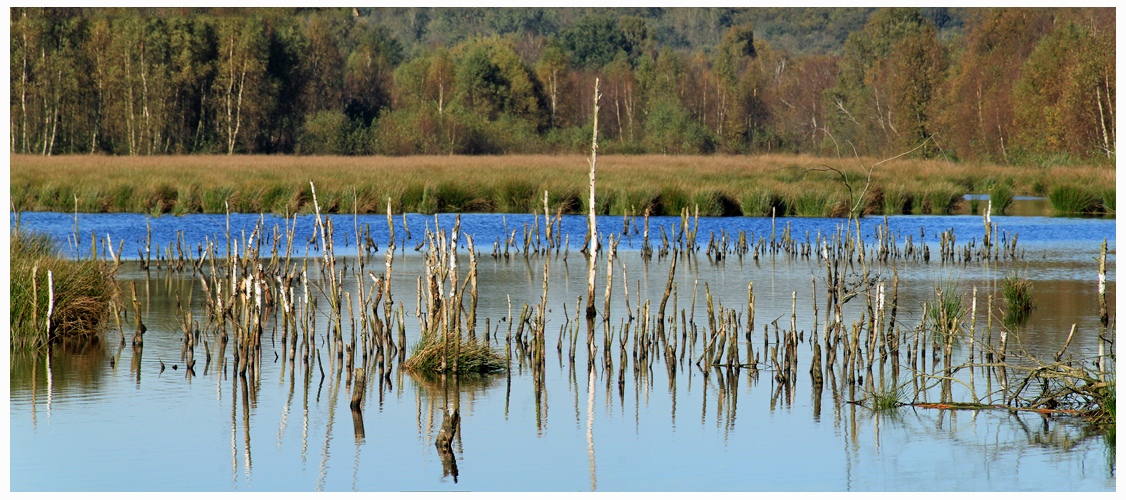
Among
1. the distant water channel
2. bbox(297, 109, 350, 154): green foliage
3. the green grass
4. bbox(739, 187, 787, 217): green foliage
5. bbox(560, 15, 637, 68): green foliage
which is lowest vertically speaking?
the distant water channel

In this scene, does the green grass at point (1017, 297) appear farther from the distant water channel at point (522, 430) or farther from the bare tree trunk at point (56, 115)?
the bare tree trunk at point (56, 115)

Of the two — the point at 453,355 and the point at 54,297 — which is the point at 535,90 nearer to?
the point at 54,297

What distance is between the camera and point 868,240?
59.6 feet

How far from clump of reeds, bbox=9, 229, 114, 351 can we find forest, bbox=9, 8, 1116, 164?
30.9m

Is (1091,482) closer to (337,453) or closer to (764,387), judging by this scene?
(764,387)

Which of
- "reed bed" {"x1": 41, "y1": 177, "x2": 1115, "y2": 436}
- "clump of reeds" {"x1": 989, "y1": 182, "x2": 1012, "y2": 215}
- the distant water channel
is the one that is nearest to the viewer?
the distant water channel

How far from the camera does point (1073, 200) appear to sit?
2327 centimetres

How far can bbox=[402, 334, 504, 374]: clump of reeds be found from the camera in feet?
22.5

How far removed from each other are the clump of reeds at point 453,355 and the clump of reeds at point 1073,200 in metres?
19.2

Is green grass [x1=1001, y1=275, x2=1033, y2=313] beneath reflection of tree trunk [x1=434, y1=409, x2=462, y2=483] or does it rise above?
above

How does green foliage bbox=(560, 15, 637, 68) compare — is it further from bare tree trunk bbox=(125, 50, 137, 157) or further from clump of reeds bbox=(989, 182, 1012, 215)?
clump of reeds bbox=(989, 182, 1012, 215)

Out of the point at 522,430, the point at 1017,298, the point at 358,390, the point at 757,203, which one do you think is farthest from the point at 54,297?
the point at 757,203

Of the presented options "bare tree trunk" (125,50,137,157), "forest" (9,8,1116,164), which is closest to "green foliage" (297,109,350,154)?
"forest" (9,8,1116,164)

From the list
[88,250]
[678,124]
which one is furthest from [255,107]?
[88,250]
